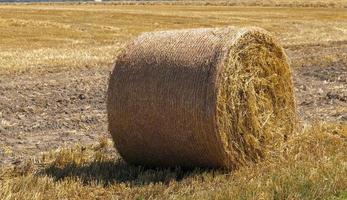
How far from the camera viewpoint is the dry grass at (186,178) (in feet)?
20.5

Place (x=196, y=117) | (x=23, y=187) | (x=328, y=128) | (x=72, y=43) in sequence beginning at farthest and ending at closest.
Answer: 1. (x=72, y=43)
2. (x=328, y=128)
3. (x=196, y=117)
4. (x=23, y=187)

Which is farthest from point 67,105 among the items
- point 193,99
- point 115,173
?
point 193,99

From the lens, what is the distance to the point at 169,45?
7785 mm

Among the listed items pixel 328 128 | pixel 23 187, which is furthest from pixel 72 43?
pixel 23 187

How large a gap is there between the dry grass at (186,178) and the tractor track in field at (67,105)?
863 millimetres

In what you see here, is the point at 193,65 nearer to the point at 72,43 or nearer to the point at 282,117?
the point at 282,117

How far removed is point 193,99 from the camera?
286 inches

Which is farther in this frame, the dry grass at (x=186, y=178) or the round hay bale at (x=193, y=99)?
the round hay bale at (x=193, y=99)

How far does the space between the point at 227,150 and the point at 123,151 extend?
4.39 feet

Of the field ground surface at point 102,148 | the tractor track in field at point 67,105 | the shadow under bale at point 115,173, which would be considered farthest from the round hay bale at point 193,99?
the tractor track in field at point 67,105

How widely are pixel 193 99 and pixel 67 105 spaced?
5.59 meters

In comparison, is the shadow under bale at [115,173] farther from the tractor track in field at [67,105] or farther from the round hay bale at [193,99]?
the tractor track in field at [67,105]

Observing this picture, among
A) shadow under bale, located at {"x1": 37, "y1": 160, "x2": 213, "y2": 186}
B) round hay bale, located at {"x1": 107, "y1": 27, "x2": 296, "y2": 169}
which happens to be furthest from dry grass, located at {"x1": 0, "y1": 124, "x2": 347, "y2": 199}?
round hay bale, located at {"x1": 107, "y1": 27, "x2": 296, "y2": 169}

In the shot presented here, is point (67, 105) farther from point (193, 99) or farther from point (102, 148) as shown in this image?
point (193, 99)
